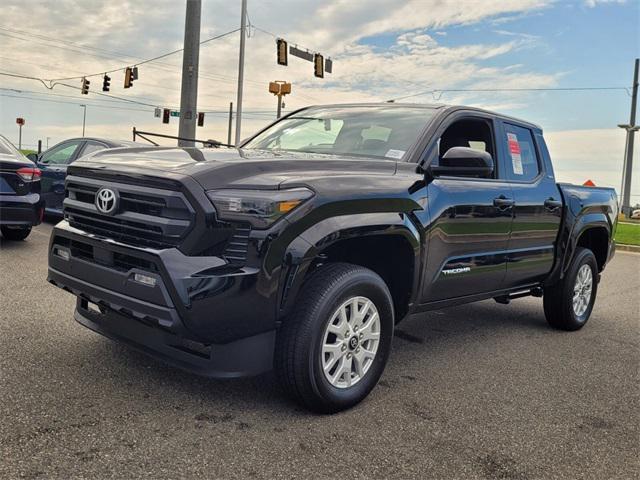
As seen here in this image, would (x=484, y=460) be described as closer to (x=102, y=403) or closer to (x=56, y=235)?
(x=102, y=403)

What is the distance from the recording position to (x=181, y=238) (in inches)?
111

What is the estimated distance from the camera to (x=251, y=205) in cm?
282

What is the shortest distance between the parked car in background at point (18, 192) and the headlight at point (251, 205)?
541 centimetres

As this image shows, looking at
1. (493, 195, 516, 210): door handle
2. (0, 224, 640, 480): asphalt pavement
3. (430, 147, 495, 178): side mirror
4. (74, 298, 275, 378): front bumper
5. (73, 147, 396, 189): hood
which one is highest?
(430, 147, 495, 178): side mirror

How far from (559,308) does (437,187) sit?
2.45m

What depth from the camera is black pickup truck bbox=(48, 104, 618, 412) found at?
9.20 ft

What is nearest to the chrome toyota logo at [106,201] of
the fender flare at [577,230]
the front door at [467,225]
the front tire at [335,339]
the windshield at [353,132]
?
the front tire at [335,339]

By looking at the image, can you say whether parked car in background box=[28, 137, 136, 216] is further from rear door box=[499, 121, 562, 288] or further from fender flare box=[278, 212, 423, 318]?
fender flare box=[278, 212, 423, 318]

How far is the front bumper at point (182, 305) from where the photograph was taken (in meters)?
2.74

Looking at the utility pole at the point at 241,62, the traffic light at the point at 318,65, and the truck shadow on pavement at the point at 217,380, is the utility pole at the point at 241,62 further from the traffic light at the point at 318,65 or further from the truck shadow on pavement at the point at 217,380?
the truck shadow on pavement at the point at 217,380

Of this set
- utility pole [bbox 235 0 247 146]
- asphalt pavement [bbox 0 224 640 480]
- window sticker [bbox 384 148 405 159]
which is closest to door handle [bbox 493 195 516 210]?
window sticker [bbox 384 148 405 159]

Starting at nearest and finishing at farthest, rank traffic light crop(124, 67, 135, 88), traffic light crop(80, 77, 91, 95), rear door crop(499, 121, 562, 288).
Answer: rear door crop(499, 121, 562, 288)
traffic light crop(124, 67, 135, 88)
traffic light crop(80, 77, 91, 95)

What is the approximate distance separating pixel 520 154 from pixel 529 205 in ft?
1.66

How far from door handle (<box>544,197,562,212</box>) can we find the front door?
2.00 ft
